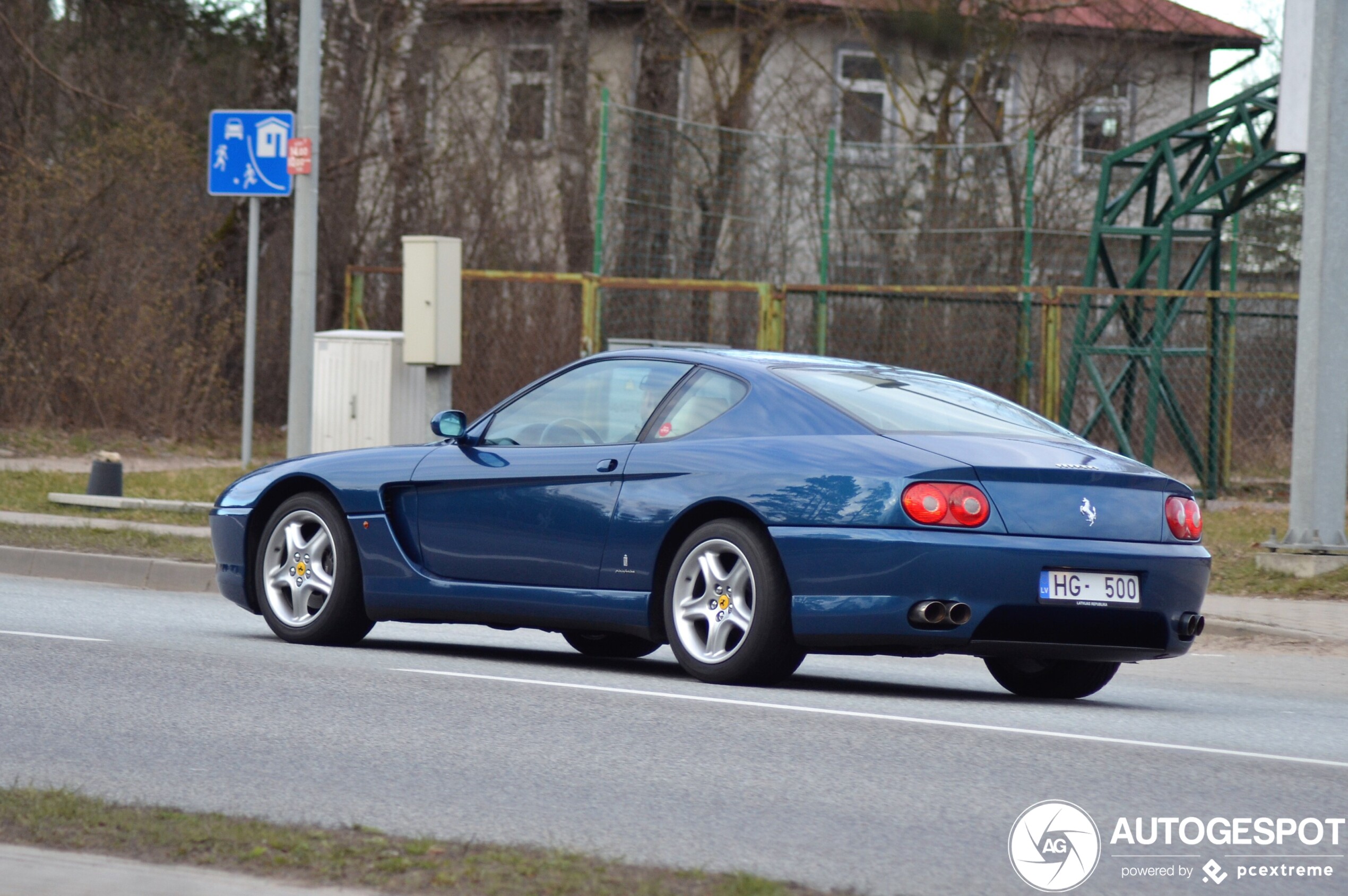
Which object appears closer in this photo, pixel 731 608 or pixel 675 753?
pixel 675 753

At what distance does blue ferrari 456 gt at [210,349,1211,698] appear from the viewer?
7.17 meters

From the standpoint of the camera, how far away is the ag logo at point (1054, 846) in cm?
481

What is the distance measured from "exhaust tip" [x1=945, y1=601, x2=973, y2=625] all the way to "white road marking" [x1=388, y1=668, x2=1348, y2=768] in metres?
0.37

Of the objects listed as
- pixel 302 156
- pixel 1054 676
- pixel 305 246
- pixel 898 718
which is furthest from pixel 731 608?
pixel 302 156

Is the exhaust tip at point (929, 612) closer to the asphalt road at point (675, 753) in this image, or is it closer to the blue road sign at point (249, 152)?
the asphalt road at point (675, 753)

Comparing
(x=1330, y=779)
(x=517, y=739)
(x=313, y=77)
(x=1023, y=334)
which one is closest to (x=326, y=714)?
(x=517, y=739)

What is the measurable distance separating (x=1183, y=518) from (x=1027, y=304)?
1154cm

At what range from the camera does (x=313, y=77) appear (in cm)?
1528

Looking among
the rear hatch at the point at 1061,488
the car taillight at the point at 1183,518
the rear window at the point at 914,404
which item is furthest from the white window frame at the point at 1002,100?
the rear hatch at the point at 1061,488

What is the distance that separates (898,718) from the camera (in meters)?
7.17

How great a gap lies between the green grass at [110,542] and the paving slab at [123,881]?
8441 millimetres

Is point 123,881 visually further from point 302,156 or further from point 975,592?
point 302,156

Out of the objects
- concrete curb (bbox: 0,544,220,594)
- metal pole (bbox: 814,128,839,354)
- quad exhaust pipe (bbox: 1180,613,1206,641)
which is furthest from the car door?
metal pole (bbox: 814,128,839,354)

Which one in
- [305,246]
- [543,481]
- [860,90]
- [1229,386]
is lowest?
[543,481]
